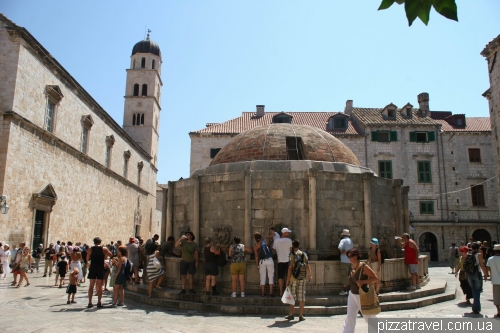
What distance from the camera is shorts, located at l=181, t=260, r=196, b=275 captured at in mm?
9203

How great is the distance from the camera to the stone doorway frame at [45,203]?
19683 millimetres

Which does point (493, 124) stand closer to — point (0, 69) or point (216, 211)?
point (216, 211)

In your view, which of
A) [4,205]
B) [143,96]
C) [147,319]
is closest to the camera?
[147,319]

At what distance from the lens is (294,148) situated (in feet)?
42.0

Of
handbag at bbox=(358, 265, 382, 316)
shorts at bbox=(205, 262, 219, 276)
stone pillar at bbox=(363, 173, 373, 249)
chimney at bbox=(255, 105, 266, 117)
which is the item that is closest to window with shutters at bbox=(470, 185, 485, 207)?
chimney at bbox=(255, 105, 266, 117)

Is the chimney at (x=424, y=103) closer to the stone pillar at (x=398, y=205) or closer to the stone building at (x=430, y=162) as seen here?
the stone building at (x=430, y=162)

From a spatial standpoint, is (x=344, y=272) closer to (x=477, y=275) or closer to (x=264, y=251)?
(x=264, y=251)

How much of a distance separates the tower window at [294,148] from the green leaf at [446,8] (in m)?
9.87

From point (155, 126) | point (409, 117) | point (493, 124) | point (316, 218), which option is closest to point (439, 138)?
point (409, 117)

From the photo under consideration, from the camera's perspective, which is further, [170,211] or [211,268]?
[170,211]

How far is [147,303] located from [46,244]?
14501 millimetres

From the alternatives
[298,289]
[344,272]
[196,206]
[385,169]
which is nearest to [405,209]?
[344,272]

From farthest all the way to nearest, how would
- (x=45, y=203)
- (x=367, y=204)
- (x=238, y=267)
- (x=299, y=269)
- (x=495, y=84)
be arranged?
(x=495, y=84), (x=45, y=203), (x=367, y=204), (x=238, y=267), (x=299, y=269)

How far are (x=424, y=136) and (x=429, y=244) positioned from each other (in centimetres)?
902
